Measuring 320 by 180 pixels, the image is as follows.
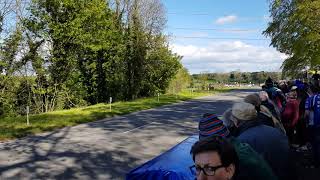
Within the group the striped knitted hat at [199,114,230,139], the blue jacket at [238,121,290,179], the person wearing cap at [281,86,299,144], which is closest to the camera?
the blue jacket at [238,121,290,179]

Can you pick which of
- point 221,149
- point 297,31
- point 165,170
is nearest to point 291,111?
point 165,170

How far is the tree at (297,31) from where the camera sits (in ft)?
90.8

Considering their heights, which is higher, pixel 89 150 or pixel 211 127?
pixel 211 127

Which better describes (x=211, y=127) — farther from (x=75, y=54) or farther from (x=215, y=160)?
(x=75, y=54)

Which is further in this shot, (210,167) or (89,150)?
(89,150)

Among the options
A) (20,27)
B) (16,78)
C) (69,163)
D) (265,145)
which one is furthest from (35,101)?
(265,145)

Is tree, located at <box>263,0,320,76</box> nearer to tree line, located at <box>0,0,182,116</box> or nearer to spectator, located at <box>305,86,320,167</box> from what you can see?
tree line, located at <box>0,0,182,116</box>

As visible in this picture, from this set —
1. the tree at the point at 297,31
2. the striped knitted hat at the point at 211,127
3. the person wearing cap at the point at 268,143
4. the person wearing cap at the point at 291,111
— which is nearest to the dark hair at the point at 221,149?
the person wearing cap at the point at 268,143

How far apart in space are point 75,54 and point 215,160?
114 feet

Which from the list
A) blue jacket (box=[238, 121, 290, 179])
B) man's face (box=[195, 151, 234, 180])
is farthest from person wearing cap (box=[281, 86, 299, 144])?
man's face (box=[195, 151, 234, 180])

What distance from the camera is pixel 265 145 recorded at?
14.3 ft

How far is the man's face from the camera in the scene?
2615mm

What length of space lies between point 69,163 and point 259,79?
111 m

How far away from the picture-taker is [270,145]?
4.39m
